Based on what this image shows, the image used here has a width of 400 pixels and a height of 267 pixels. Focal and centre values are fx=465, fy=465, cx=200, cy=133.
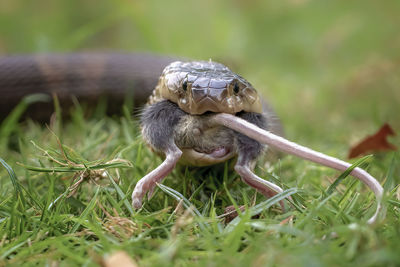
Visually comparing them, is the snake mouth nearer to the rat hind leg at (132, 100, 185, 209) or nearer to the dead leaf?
the rat hind leg at (132, 100, 185, 209)

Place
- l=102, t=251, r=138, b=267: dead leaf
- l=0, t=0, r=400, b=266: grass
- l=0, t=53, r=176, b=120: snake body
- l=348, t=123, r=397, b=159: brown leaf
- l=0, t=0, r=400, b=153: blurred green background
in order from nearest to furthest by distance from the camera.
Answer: l=102, t=251, r=138, b=267: dead leaf → l=0, t=0, r=400, b=266: grass → l=348, t=123, r=397, b=159: brown leaf → l=0, t=53, r=176, b=120: snake body → l=0, t=0, r=400, b=153: blurred green background

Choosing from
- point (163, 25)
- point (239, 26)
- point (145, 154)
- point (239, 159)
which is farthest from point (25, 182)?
point (239, 26)

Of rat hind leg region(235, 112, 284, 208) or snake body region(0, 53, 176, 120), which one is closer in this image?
rat hind leg region(235, 112, 284, 208)

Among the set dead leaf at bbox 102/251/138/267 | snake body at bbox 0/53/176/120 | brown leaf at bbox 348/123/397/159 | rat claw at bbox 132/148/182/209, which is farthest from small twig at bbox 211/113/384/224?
snake body at bbox 0/53/176/120

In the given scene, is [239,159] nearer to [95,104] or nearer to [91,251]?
[91,251]

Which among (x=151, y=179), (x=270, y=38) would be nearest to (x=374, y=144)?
(x=151, y=179)

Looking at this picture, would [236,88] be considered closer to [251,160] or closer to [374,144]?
[251,160]
